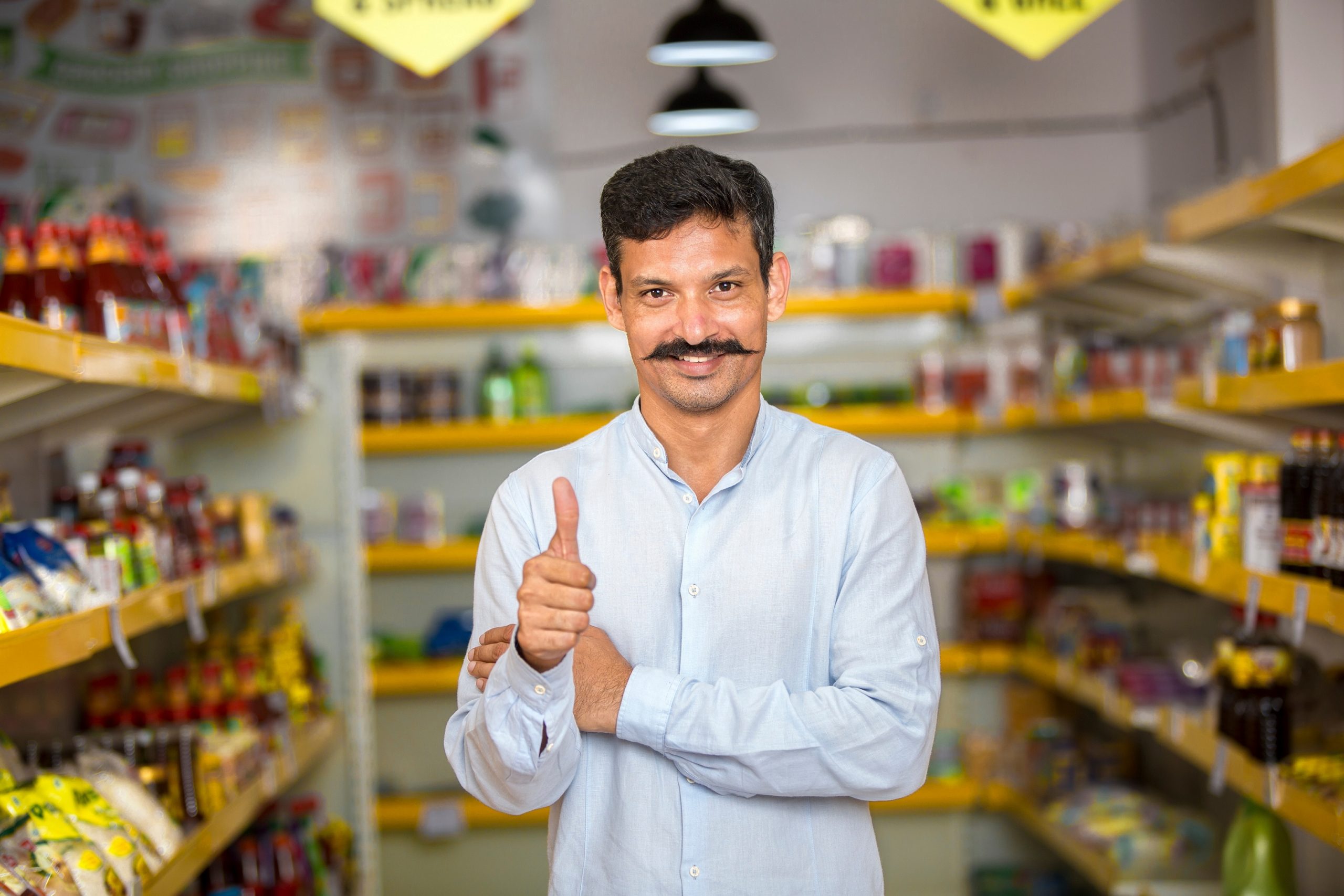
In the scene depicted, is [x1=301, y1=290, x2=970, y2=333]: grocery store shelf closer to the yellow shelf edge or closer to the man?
the yellow shelf edge

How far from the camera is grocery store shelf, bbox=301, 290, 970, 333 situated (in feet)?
16.4

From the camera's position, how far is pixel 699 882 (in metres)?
1.63

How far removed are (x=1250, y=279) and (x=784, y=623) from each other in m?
2.04

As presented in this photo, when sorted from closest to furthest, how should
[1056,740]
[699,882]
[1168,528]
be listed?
[699,882], [1168,528], [1056,740]

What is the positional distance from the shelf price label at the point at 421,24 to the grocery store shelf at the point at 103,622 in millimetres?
1345

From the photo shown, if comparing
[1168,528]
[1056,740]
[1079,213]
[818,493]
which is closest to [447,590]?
[1056,740]

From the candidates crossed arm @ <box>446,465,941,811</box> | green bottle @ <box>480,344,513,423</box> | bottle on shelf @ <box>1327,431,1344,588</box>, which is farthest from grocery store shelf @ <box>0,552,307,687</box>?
bottle on shelf @ <box>1327,431,1344,588</box>

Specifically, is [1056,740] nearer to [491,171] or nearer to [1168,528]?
[1168,528]

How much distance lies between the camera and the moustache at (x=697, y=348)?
1.65 meters

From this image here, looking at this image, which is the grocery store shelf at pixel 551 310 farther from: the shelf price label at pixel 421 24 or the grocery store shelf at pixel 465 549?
the shelf price label at pixel 421 24

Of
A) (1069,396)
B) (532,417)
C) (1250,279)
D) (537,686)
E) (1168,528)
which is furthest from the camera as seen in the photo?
(532,417)

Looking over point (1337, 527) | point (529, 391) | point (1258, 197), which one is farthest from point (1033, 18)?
point (529, 391)

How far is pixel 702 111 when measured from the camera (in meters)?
5.22

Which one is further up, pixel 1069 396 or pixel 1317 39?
pixel 1317 39
